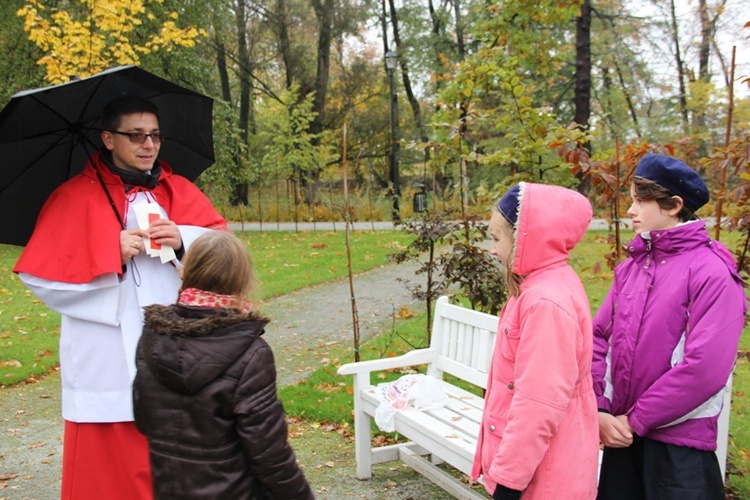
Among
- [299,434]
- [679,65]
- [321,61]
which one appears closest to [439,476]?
[299,434]

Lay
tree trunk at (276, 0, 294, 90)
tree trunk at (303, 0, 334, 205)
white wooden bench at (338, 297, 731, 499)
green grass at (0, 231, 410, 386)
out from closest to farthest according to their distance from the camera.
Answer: white wooden bench at (338, 297, 731, 499) < green grass at (0, 231, 410, 386) < tree trunk at (276, 0, 294, 90) < tree trunk at (303, 0, 334, 205)

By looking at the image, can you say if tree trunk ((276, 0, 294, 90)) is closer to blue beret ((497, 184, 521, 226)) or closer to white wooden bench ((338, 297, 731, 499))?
white wooden bench ((338, 297, 731, 499))

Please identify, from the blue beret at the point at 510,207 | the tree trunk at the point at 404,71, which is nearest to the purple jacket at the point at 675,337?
the blue beret at the point at 510,207

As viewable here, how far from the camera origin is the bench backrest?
4.16 metres

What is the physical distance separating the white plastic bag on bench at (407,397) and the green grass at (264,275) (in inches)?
40.3

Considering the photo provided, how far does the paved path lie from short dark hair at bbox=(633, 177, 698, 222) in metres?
2.39

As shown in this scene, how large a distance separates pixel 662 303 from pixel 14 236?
2.63 m

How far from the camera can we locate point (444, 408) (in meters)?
4.19

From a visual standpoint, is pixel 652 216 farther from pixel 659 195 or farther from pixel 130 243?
pixel 130 243

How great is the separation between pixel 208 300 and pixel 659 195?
62.6 inches

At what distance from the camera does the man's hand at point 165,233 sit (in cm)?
290

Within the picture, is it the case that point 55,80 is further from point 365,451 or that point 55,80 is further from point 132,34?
point 365,451

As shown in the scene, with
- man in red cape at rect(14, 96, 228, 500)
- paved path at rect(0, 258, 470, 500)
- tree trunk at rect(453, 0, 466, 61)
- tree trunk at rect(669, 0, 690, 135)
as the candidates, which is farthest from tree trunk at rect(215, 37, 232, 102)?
man in red cape at rect(14, 96, 228, 500)

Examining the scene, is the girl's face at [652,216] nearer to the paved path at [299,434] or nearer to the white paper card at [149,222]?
the white paper card at [149,222]
